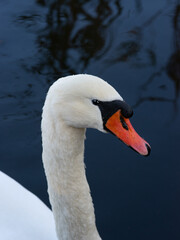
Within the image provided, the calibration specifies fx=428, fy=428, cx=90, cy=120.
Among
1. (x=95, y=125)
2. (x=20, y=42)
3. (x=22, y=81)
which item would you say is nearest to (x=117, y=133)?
(x=95, y=125)

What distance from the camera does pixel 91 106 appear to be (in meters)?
1.96

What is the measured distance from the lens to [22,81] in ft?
15.7

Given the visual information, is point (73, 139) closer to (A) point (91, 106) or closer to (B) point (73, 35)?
(A) point (91, 106)

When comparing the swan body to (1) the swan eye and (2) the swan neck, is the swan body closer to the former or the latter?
(2) the swan neck

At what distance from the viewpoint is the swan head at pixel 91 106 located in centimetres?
191

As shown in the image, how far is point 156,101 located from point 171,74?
1.69 feet

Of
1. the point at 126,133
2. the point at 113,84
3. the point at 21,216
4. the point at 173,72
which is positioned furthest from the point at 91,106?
the point at 173,72

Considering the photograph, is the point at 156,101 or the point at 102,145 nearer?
the point at 102,145

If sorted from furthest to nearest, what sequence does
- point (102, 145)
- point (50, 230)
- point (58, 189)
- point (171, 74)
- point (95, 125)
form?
point (171, 74), point (102, 145), point (50, 230), point (58, 189), point (95, 125)

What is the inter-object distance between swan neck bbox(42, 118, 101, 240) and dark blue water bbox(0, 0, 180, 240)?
0.97m

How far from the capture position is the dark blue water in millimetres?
3619

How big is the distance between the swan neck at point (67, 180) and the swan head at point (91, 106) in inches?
3.7

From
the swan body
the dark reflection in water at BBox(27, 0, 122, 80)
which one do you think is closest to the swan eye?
the swan body

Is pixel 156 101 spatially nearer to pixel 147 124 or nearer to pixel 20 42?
pixel 147 124
